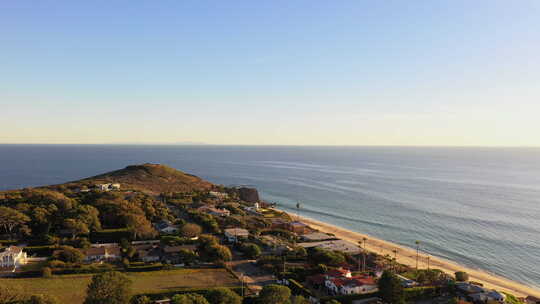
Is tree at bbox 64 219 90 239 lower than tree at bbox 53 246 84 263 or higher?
higher

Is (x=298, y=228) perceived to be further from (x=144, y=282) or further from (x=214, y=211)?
(x=144, y=282)

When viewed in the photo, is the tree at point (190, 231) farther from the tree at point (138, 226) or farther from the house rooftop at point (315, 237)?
the house rooftop at point (315, 237)

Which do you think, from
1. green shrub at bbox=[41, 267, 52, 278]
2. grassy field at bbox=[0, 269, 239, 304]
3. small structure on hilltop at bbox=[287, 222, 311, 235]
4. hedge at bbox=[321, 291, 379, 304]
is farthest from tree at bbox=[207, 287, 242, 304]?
small structure on hilltop at bbox=[287, 222, 311, 235]

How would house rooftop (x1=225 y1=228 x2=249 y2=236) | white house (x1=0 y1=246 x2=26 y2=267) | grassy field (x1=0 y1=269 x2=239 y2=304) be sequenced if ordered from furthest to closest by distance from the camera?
house rooftop (x1=225 y1=228 x2=249 y2=236)
white house (x1=0 y1=246 x2=26 y2=267)
grassy field (x1=0 y1=269 x2=239 y2=304)

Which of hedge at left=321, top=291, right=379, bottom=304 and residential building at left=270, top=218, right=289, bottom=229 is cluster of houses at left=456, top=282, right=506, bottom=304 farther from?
residential building at left=270, top=218, right=289, bottom=229

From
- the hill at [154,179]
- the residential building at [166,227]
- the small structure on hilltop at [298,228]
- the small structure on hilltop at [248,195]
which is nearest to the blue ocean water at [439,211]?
the small structure on hilltop at [248,195]

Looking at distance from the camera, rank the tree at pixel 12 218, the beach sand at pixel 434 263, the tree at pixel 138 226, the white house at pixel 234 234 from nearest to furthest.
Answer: the beach sand at pixel 434 263 < the tree at pixel 12 218 < the tree at pixel 138 226 < the white house at pixel 234 234

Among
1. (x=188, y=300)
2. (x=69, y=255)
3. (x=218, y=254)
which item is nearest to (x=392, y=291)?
(x=188, y=300)
